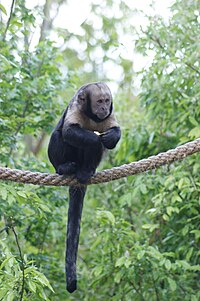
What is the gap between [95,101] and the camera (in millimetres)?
3785

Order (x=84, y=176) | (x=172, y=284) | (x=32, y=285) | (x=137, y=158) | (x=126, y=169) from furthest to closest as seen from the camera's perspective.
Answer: (x=137, y=158), (x=172, y=284), (x=84, y=176), (x=126, y=169), (x=32, y=285)

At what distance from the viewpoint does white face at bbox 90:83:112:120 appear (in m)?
3.75

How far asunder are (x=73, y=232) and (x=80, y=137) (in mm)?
642

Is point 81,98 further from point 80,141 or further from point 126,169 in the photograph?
point 126,169

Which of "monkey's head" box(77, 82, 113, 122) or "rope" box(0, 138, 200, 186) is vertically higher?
"monkey's head" box(77, 82, 113, 122)

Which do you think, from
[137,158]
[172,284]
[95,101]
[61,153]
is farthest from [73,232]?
[137,158]

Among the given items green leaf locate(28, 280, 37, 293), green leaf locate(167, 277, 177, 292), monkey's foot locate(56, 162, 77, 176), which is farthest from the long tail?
green leaf locate(167, 277, 177, 292)

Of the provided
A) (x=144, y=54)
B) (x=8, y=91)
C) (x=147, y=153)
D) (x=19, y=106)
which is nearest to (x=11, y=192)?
(x=8, y=91)

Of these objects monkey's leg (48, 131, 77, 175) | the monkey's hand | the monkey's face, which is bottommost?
monkey's leg (48, 131, 77, 175)

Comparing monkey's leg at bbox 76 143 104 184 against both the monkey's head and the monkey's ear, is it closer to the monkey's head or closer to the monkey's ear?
the monkey's head

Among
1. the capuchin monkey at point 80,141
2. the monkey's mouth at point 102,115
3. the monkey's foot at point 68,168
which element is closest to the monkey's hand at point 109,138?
the capuchin monkey at point 80,141

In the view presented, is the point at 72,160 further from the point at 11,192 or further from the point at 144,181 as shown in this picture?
the point at 144,181

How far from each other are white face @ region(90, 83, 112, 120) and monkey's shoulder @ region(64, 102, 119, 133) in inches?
3.9

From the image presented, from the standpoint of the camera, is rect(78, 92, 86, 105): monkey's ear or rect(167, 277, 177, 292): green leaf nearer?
rect(78, 92, 86, 105): monkey's ear
